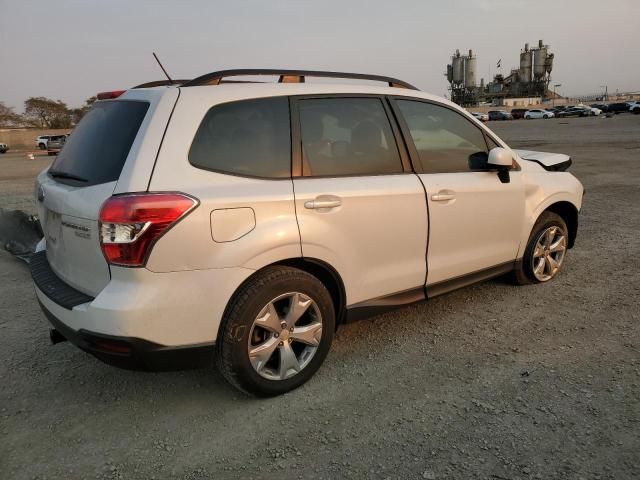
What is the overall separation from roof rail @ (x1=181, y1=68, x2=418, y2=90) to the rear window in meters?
0.36

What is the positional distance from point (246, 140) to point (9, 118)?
73358mm

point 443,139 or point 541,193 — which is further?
point 541,193

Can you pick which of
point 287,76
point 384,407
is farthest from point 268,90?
point 384,407

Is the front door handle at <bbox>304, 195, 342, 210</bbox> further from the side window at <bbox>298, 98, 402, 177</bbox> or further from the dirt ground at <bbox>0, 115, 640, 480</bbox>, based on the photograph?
the dirt ground at <bbox>0, 115, 640, 480</bbox>

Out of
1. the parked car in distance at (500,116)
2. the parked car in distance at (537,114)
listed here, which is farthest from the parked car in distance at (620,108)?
the parked car in distance at (500,116)

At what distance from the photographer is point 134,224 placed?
2.38m

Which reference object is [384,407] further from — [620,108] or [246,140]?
[620,108]

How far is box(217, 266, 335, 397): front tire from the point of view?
2.68 m

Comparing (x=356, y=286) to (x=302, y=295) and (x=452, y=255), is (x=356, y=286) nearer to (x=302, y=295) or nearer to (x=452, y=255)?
(x=302, y=295)

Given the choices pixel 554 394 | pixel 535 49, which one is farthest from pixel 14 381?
pixel 535 49

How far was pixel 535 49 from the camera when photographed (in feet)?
372

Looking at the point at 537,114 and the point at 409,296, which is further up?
the point at 537,114

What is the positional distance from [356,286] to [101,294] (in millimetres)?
1452

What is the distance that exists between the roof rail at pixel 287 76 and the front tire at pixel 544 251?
1729mm
